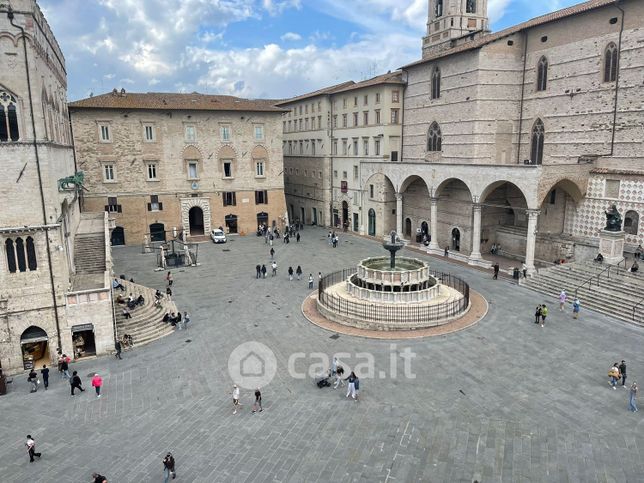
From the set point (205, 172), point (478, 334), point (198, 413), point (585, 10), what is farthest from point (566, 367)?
point (205, 172)

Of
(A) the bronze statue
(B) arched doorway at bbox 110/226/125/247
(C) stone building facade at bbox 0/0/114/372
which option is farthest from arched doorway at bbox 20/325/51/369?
(A) the bronze statue

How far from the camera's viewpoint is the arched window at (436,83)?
132ft

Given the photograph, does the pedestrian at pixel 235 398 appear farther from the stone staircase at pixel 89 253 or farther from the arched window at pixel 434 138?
the arched window at pixel 434 138

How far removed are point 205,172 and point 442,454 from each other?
37758 millimetres

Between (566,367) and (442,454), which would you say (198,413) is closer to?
(442,454)

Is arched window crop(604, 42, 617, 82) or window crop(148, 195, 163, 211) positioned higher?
arched window crop(604, 42, 617, 82)

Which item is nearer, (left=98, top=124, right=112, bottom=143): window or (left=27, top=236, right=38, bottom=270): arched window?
(left=27, top=236, right=38, bottom=270): arched window

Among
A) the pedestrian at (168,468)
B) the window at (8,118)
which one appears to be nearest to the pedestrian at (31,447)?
the pedestrian at (168,468)

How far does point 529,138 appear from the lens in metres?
36.2

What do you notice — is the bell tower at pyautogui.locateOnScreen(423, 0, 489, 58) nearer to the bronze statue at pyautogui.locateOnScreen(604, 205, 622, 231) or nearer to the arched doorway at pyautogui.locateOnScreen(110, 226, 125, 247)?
the bronze statue at pyautogui.locateOnScreen(604, 205, 622, 231)

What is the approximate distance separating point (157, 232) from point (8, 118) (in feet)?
86.9

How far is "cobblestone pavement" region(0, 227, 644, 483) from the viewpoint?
13.3m

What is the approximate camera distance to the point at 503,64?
36.0 m

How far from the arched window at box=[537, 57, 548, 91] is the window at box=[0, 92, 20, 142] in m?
33.1
